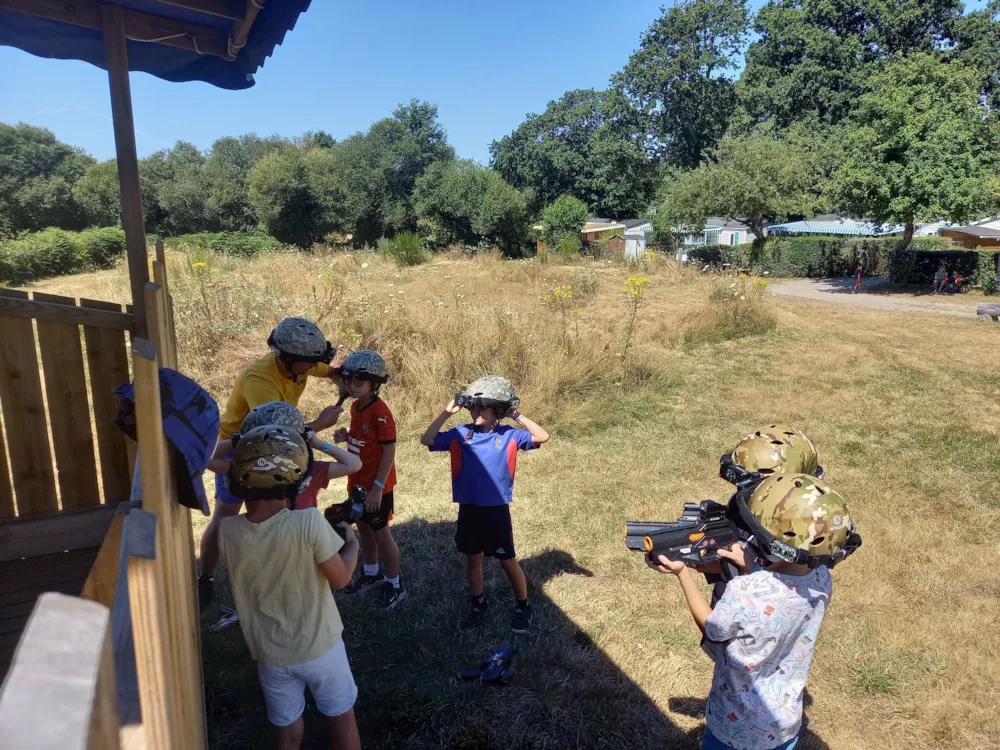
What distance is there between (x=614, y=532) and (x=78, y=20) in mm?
4327

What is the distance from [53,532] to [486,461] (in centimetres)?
213

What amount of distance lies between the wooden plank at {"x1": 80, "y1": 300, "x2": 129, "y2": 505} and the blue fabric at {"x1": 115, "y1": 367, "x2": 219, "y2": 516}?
156 centimetres

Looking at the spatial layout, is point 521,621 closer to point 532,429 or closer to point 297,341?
point 532,429

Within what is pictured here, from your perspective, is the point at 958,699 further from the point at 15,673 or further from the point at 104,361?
the point at 104,361

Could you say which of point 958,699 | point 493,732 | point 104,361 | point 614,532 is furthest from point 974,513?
point 104,361

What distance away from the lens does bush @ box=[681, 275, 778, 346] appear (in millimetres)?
10984

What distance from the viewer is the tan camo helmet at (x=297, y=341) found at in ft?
10.2

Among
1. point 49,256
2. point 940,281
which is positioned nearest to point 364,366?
point 49,256

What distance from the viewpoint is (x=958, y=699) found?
3133 mm

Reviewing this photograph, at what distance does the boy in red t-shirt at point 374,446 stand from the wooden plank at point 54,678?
283 centimetres

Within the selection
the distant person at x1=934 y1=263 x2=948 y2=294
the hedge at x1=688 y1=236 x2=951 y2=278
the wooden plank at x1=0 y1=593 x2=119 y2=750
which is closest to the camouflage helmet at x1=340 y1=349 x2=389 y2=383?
the wooden plank at x1=0 y1=593 x2=119 y2=750

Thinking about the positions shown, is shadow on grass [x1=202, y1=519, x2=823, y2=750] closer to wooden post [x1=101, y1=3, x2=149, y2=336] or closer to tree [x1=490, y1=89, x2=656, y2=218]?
wooden post [x1=101, y1=3, x2=149, y2=336]

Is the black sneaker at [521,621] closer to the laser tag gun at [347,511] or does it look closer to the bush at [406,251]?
the laser tag gun at [347,511]

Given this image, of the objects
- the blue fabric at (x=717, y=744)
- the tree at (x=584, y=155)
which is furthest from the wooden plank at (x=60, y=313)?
the tree at (x=584, y=155)
